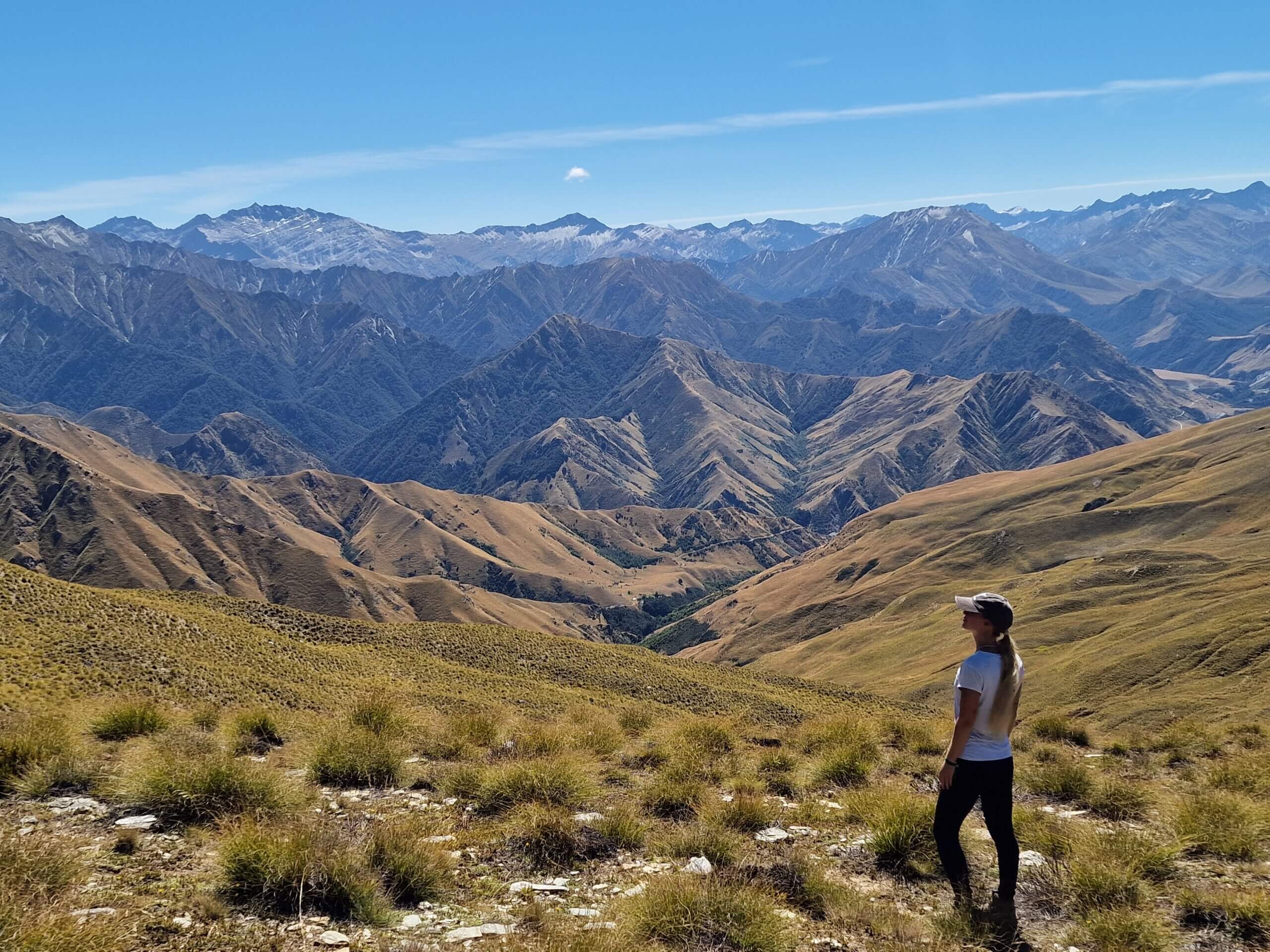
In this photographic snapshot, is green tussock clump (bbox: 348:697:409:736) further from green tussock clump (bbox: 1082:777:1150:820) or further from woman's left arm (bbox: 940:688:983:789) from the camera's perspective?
green tussock clump (bbox: 1082:777:1150:820)

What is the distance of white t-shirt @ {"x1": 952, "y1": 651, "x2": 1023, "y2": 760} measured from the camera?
29.1 ft

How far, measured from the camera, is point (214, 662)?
85.9ft

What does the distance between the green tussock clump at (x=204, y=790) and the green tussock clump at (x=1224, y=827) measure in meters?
12.2

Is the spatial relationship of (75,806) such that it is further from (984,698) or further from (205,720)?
(984,698)

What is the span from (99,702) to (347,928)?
13.8 meters

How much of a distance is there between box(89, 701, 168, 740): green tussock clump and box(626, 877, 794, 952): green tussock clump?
426 inches

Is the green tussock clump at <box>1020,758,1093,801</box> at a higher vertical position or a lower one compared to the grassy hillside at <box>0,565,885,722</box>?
higher

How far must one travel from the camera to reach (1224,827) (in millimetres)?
10453

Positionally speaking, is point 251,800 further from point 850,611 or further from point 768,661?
point 850,611

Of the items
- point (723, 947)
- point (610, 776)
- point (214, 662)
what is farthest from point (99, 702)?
point (723, 947)

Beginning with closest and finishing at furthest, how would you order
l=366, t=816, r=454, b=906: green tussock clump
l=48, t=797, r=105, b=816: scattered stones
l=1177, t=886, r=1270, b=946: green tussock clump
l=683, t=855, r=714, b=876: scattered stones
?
l=1177, t=886, r=1270, b=946: green tussock clump
l=366, t=816, r=454, b=906: green tussock clump
l=683, t=855, r=714, b=876: scattered stones
l=48, t=797, r=105, b=816: scattered stones

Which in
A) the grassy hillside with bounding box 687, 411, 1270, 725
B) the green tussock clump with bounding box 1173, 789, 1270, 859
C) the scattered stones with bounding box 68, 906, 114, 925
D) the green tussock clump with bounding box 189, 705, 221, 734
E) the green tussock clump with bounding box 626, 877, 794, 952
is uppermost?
the scattered stones with bounding box 68, 906, 114, 925

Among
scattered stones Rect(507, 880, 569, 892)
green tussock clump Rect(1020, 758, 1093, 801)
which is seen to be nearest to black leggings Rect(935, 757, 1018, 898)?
scattered stones Rect(507, 880, 569, 892)

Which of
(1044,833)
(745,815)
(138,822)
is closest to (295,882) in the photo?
Result: (138,822)
